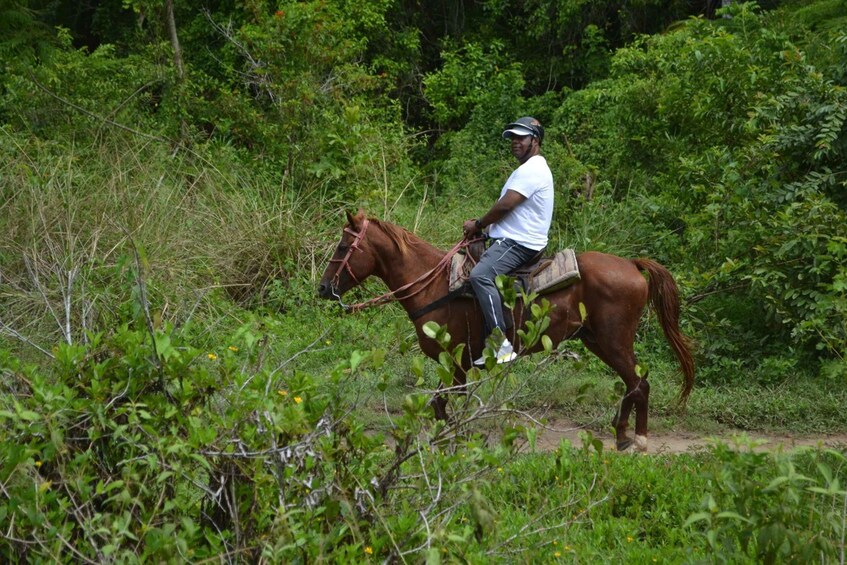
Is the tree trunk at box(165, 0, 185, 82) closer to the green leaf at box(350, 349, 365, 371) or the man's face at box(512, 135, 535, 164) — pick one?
the man's face at box(512, 135, 535, 164)

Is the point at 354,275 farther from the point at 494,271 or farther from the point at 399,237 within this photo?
the point at 494,271

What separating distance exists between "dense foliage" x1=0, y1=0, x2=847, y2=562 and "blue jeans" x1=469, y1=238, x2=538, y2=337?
68 centimetres

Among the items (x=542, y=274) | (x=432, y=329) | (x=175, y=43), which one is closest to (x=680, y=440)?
(x=542, y=274)

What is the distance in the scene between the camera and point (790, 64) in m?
10.8

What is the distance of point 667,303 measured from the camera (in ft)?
27.8

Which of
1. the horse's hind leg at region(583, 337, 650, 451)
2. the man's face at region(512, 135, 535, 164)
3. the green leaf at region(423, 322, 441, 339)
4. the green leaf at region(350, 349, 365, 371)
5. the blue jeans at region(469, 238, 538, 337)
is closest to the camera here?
the green leaf at region(350, 349, 365, 371)

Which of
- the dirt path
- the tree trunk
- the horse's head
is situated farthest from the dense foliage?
the horse's head

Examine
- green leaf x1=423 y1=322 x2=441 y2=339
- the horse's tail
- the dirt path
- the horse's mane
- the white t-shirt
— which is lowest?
the dirt path

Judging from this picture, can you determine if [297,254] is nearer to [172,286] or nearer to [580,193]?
[172,286]

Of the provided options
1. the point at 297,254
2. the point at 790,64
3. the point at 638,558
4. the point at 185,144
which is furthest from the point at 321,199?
the point at 638,558

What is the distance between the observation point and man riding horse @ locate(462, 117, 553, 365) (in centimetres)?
793

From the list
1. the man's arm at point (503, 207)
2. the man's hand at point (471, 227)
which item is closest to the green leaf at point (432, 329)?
the man's arm at point (503, 207)

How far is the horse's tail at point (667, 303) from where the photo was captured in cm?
846

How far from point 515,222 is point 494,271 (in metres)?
0.41
